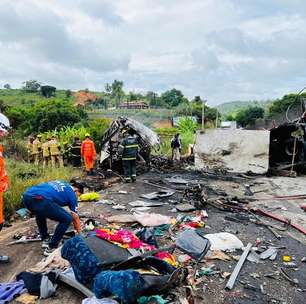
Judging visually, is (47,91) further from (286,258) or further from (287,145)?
(286,258)

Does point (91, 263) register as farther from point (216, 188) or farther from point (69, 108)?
point (69, 108)

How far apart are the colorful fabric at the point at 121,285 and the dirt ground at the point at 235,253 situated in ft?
1.51

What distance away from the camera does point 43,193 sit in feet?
15.3

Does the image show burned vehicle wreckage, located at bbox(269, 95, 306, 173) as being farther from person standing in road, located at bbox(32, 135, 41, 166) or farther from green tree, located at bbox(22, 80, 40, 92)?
green tree, located at bbox(22, 80, 40, 92)

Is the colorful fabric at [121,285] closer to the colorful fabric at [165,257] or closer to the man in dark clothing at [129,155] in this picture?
the colorful fabric at [165,257]

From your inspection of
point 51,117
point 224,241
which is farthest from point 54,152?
point 51,117

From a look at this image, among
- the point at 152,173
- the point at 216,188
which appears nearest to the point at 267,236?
the point at 216,188

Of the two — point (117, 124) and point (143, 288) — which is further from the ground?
point (117, 124)

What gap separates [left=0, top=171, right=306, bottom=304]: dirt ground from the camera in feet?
12.7

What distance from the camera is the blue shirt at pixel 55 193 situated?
4664 millimetres

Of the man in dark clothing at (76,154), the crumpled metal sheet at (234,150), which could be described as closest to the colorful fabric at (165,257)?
the crumpled metal sheet at (234,150)

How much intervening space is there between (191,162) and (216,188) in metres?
6.63

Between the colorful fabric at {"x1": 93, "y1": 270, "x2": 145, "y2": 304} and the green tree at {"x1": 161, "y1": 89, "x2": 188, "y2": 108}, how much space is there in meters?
51.7

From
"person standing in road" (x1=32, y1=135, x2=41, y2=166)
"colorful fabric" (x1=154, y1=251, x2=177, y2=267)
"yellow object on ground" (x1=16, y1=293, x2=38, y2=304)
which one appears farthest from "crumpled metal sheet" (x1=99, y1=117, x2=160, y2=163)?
"yellow object on ground" (x1=16, y1=293, x2=38, y2=304)
